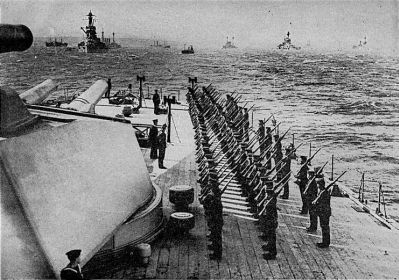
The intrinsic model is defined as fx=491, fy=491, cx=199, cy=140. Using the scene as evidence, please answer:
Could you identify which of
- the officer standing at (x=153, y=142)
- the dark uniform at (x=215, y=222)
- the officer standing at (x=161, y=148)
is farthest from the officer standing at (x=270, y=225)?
the officer standing at (x=153, y=142)

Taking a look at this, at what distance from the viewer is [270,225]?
308 inches

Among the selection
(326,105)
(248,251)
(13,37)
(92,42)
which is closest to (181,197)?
(248,251)

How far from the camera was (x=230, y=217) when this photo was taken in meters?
9.61

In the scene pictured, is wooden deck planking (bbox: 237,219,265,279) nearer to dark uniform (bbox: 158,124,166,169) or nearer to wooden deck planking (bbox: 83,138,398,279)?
wooden deck planking (bbox: 83,138,398,279)

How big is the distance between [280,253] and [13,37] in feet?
16.8

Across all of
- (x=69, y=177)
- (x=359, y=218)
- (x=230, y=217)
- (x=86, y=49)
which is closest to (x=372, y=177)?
(x=359, y=218)

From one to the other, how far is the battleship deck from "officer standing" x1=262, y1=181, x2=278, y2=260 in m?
0.13

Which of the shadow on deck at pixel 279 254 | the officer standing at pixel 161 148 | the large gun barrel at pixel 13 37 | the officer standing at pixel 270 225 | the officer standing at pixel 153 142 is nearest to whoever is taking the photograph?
the large gun barrel at pixel 13 37

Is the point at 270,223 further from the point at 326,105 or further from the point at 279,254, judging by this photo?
the point at 326,105

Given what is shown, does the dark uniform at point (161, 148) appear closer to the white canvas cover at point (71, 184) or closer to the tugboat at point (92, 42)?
the white canvas cover at point (71, 184)

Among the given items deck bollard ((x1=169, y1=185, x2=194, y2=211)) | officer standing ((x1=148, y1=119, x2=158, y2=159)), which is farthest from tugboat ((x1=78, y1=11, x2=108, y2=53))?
deck bollard ((x1=169, y1=185, x2=194, y2=211))

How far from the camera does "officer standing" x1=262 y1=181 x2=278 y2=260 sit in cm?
771

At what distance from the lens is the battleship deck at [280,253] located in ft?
23.2

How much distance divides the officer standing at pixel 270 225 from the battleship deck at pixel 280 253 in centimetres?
13
